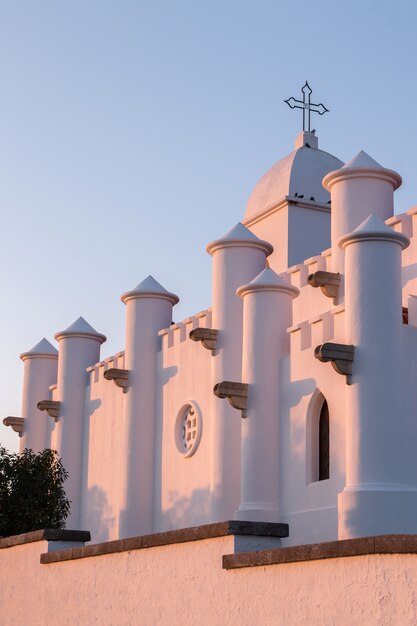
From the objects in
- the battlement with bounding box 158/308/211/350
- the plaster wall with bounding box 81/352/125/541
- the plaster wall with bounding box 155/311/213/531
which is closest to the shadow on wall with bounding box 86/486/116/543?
the plaster wall with bounding box 81/352/125/541

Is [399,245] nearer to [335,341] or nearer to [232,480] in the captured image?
[335,341]

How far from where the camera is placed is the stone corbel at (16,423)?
28250mm

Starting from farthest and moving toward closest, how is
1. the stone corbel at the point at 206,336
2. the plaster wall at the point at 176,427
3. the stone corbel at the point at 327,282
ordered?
1. the plaster wall at the point at 176,427
2. the stone corbel at the point at 206,336
3. the stone corbel at the point at 327,282

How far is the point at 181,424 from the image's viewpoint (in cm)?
2225

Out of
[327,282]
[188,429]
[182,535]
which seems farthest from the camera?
[188,429]

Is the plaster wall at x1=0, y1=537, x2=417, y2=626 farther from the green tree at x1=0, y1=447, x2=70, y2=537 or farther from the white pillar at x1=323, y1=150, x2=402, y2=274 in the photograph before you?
the white pillar at x1=323, y1=150, x2=402, y2=274

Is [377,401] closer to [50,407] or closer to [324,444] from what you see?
[324,444]

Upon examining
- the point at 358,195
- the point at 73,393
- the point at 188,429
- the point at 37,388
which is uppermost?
the point at 358,195

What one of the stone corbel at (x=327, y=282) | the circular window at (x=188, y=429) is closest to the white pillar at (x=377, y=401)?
the stone corbel at (x=327, y=282)

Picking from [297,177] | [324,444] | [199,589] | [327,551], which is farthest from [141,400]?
[327,551]

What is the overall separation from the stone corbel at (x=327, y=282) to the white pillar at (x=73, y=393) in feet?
34.6

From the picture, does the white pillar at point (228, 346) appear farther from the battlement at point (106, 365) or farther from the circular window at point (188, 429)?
the battlement at point (106, 365)

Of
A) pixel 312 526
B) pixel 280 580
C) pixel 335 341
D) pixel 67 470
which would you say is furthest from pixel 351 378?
pixel 67 470

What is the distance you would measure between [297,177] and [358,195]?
7616 mm
